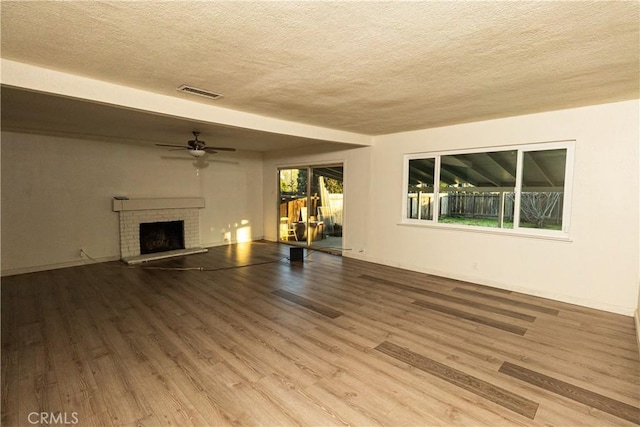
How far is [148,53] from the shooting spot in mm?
2275

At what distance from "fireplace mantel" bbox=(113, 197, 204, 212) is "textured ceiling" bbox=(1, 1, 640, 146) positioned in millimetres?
3798

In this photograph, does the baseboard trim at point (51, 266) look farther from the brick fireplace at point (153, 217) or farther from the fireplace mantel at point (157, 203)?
the fireplace mantel at point (157, 203)

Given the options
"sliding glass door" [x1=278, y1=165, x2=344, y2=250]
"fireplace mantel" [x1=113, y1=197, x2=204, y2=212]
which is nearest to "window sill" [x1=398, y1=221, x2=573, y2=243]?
"sliding glass door" [x1=278, y1=165, x2=344, y2=250]

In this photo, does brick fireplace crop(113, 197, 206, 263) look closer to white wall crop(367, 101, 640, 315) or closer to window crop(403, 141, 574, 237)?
window crop(403, 141, 574, 237)

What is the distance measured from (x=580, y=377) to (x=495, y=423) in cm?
107

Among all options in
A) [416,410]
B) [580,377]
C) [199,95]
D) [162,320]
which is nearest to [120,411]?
[162,320]

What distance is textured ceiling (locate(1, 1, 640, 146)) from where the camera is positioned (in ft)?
5.62

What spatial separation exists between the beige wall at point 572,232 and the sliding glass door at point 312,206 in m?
1.56

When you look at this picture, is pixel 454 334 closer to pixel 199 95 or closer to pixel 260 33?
pixel 260 33

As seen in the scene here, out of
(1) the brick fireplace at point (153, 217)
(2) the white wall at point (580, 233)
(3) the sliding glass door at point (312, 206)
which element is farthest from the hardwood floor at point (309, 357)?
(3) the sliding glass door at point (312, 206)

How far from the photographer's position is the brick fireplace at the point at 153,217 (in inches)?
242

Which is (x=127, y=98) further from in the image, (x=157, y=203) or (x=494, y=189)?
(x=494, y=189)

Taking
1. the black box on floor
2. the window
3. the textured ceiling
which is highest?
the textured ceiling

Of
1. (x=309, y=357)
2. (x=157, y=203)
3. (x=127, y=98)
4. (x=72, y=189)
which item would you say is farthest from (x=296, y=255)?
(x=72, y=189)
